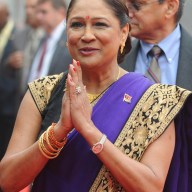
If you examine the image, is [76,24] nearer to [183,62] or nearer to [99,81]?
[99,81]

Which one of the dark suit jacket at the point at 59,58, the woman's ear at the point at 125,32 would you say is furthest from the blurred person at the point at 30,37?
the woman's ear at the point at 125,32

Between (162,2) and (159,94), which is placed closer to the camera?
(159,94)

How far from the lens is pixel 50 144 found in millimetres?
4125

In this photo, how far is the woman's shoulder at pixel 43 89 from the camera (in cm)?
443

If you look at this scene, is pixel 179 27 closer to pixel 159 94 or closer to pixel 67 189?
pixel 159 94

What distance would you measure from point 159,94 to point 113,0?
1.75ft

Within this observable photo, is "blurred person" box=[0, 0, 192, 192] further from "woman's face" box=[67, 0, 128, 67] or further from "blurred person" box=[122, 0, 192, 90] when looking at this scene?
"blurred person" box=[122, 0, 192, 90]

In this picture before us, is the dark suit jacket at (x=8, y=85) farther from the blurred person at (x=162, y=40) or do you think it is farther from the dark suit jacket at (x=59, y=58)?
the blurred person at (x=162, y=40)

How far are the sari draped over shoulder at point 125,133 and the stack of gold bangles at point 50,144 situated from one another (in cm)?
10

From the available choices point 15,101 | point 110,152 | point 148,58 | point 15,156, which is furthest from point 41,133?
point 15,101

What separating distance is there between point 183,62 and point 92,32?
A: 1.23 metres

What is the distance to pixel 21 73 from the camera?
34.4ft

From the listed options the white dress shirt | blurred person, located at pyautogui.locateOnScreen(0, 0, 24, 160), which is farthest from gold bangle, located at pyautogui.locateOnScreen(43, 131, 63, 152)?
blurred person, located at pyautogui.locateOnScreen(0, 0, 24, 160)

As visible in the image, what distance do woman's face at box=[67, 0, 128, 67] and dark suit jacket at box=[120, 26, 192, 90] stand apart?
40.0 inches
